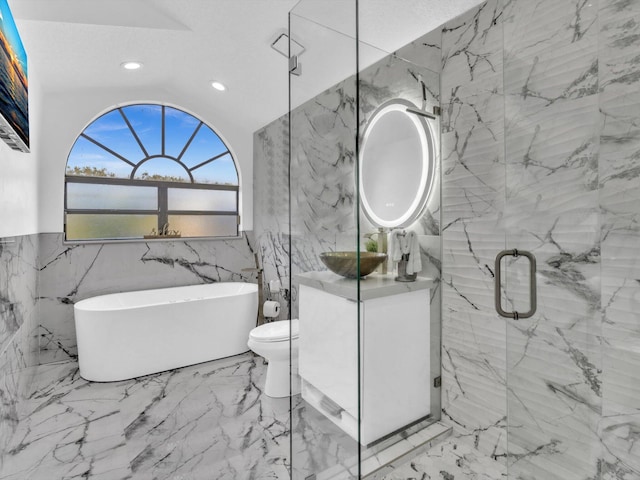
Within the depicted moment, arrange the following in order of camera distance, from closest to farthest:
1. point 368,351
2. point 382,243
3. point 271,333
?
point 382,243 < point 368,351 < point 271,333

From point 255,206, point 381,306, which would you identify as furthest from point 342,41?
point 255,206

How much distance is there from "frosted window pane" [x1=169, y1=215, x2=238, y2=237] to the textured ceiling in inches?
55.0

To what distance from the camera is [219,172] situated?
4.16m

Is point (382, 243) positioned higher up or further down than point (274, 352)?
higher up

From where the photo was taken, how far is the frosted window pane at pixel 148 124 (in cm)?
368

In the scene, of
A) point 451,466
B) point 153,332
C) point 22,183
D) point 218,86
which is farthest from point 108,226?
point 451,466

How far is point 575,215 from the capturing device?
1.26 meters

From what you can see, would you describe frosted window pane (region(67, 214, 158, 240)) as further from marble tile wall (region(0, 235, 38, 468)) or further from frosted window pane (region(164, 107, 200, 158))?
frosted window pane (region(164, 107, 200, 158))

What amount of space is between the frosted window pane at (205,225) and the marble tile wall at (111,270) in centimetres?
16

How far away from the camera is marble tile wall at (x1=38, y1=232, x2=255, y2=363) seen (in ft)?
10.3

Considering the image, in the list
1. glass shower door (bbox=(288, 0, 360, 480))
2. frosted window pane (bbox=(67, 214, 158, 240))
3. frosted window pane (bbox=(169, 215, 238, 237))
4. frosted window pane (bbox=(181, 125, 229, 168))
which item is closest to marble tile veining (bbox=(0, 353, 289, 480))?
glass shower door (bbox=(288, 0, 360, 480))

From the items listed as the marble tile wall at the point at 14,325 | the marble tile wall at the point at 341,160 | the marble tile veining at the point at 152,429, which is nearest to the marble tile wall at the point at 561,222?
the marble tile wall at the point at 341,160

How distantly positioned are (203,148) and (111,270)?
1700 millimetres

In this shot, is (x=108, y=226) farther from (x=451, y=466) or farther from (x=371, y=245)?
(x=451, y=466)
